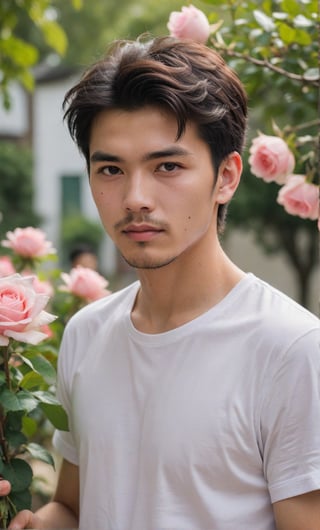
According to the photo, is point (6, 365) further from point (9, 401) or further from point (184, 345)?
point (184, 345)

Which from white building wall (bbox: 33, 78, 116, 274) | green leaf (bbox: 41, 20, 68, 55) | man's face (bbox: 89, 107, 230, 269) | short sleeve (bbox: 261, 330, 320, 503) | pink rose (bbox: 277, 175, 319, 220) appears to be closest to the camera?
short sleeve (bbox: 261, 330, 320, 503)

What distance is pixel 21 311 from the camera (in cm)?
178

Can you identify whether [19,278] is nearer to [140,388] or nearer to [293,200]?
[140,388]

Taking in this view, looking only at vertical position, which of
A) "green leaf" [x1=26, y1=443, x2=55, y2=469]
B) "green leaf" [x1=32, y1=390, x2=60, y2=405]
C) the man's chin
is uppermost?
the man's chin

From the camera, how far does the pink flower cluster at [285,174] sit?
2.23 metres

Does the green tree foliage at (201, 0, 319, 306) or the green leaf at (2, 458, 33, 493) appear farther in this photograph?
the green tree foliage at (201, 0, 319, 306)

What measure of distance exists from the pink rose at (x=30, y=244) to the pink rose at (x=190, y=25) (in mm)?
878

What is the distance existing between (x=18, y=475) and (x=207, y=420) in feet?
1.42

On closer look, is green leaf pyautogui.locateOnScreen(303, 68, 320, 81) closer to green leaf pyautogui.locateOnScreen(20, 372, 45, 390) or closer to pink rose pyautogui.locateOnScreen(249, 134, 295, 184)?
pink rose pyautogui.locateOnScreen(249, 134, 295, 184)

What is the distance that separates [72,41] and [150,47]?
27897 millimetres

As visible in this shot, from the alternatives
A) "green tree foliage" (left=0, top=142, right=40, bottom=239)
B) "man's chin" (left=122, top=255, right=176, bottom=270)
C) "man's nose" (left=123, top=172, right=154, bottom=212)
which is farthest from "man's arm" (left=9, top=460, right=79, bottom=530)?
"green tree foliage" (left=0, top=142, right=40, bottom=239)

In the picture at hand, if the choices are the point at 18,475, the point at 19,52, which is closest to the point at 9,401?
the point at 18,475

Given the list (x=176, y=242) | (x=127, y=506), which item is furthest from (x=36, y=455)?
(x=176, y=242)

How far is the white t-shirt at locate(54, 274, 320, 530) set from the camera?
5.28 ft
